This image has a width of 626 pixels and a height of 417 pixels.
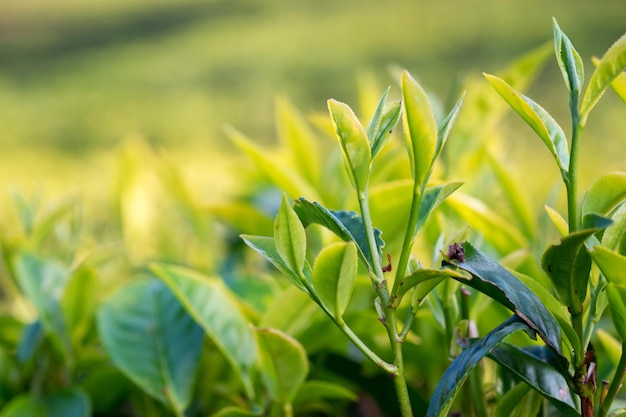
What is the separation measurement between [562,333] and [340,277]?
195 millimetres

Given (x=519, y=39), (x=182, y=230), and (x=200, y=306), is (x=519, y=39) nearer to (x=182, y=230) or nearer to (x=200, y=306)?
(x=182, y=230)

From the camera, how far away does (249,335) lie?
37.2 inches

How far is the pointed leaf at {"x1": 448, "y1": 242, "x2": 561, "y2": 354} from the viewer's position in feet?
1.95

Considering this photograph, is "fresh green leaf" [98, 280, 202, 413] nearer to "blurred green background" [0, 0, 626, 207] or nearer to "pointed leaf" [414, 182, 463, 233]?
→ "pointed leaf" [414, 182, 463, 233]

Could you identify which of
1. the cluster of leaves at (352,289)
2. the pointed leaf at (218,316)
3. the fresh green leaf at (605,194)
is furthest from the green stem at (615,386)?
the pointed leaf at (218,316)

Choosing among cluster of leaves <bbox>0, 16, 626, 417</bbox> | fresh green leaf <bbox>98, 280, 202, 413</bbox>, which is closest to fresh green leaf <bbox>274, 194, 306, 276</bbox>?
cluster of leaves <bbox>0, 16, 626, 417</bbox>

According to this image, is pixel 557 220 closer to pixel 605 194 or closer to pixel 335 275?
pixel 605 194

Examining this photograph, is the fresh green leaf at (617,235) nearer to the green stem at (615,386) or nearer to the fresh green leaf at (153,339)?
the green stem at (615,386)

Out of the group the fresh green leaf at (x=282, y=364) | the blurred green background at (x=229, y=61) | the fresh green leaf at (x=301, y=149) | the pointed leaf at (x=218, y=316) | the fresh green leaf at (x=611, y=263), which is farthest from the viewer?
the blurred green background at (x=229, y=61)

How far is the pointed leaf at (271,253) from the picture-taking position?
0.63 meters

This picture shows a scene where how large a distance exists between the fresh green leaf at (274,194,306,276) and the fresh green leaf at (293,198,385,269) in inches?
0.8

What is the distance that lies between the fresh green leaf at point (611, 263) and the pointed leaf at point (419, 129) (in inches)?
5.5

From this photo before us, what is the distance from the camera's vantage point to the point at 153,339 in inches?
39.1

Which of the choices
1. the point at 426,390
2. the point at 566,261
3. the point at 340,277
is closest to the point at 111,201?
the point at 426,390
